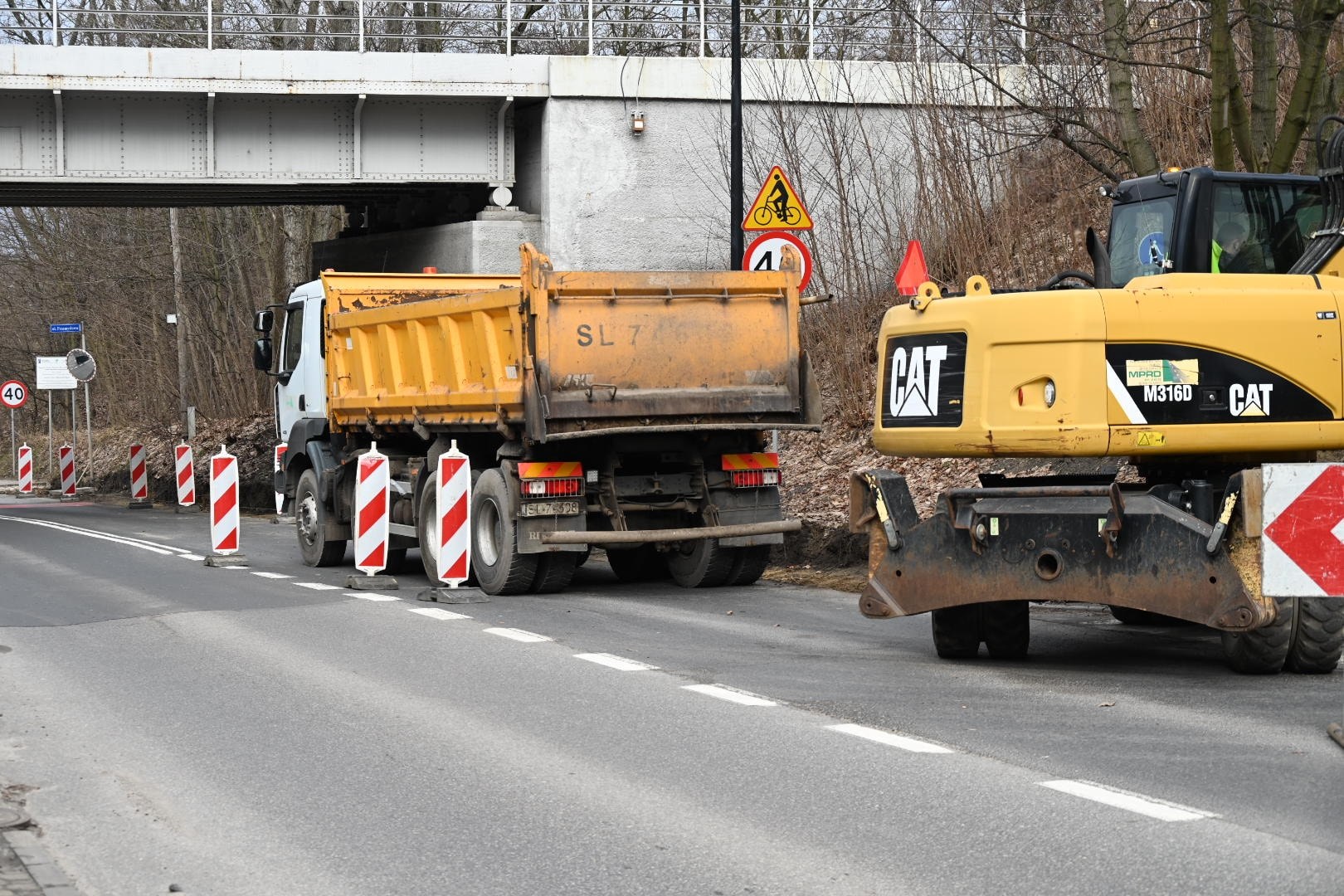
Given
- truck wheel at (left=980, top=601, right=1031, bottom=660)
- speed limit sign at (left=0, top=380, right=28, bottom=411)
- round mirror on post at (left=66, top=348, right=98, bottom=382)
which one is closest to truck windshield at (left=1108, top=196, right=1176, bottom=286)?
truck wheel at (left=980, top=601, right=1031, bottom=660)

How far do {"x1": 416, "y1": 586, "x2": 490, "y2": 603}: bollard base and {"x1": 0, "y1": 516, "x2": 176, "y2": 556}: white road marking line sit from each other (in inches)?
267

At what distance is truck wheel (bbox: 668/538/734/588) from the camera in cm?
1503

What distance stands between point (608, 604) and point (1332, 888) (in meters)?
8.88

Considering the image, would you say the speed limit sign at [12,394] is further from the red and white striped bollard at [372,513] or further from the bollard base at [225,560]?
the red and white striped bollard at [372,513]

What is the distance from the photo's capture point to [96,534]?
24297 millimetres

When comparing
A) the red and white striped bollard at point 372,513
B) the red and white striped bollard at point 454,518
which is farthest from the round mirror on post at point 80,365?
the red and white striped bollard at point 454,518

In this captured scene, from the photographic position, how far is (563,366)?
45.7 ft

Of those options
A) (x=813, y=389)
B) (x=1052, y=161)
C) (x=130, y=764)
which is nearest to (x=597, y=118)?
(x=1052, y=161)

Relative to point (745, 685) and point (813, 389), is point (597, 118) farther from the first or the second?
point (745, 685)

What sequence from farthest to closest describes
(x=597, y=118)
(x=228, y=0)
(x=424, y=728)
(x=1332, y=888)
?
1. (x=228, y=0)
2. (x=597, y=118)
3. (x=424, y=728)
4. (x=1332, y=888)

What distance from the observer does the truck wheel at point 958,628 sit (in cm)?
1026

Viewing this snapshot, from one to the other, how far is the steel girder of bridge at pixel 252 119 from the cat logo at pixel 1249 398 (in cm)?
1906

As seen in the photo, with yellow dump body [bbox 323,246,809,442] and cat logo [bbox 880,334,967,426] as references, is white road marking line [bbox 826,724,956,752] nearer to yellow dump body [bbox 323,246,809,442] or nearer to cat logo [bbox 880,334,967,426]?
cat logo [bbox 880,334,967,426]

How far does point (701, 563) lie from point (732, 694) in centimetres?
582
